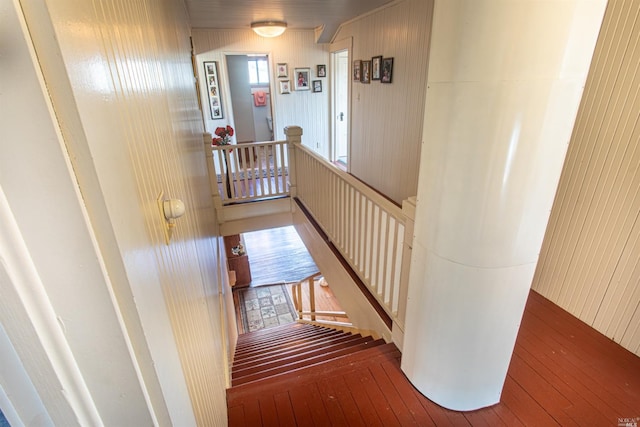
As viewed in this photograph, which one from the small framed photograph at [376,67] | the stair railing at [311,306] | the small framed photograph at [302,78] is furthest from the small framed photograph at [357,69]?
the stair railing at [311,306]

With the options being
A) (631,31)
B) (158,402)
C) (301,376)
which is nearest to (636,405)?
(301,376)

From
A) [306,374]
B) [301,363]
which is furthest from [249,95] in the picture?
[306,374]

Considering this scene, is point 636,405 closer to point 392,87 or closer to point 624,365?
point 624,365

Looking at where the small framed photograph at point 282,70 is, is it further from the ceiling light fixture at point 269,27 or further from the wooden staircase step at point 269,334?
the wooden staircase step at point 269,334

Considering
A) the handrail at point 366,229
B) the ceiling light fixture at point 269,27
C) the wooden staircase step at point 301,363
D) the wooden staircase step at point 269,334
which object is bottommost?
the wooden staircase step at point 269,334

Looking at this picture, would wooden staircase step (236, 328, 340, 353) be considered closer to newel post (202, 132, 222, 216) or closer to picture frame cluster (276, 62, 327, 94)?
newel post (202, 132, 222, 216)

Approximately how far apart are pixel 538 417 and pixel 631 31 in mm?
1832

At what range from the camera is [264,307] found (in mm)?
5082

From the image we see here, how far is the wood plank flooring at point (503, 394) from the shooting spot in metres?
1.48

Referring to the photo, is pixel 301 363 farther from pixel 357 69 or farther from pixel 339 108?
pixel 339 108

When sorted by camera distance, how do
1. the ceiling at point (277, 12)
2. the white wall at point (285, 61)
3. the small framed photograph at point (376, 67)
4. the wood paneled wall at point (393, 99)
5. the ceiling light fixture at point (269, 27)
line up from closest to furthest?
the wood paneled wall at point (393, 99) < the ceiling at point (277, 12) < the small framed photograph at point (376, 67) < the ceiling light fixture at point (269, 27) < the white wall at point (285, 61)

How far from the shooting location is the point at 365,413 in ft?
5.00

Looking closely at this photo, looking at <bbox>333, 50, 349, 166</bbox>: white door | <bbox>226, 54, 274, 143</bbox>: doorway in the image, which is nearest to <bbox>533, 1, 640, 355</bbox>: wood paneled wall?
<bbox>333, 50, 349, 166</bbox>: white door

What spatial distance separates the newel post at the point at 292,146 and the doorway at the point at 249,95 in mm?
2877
